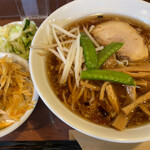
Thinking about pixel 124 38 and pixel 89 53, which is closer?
pixel 89 53

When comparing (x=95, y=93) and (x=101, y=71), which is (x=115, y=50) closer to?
(x=101, y=71)

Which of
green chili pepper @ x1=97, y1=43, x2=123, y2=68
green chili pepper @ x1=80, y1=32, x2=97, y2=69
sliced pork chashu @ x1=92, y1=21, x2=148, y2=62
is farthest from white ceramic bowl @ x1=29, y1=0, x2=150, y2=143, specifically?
green chili pepper @ x1=97, y1=43, x2=123, y2=68

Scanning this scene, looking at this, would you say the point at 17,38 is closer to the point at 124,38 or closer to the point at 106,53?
the point at 106,53

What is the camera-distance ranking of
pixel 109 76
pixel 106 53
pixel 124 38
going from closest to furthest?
1. pixel 109 76
2. pixel 106 53
3. pixel 124 38

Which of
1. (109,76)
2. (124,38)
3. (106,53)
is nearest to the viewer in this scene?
(109,76)

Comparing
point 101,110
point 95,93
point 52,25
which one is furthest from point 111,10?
point 101,110

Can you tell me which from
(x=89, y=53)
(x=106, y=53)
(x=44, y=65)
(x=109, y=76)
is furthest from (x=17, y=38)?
(x=109, y=76)
